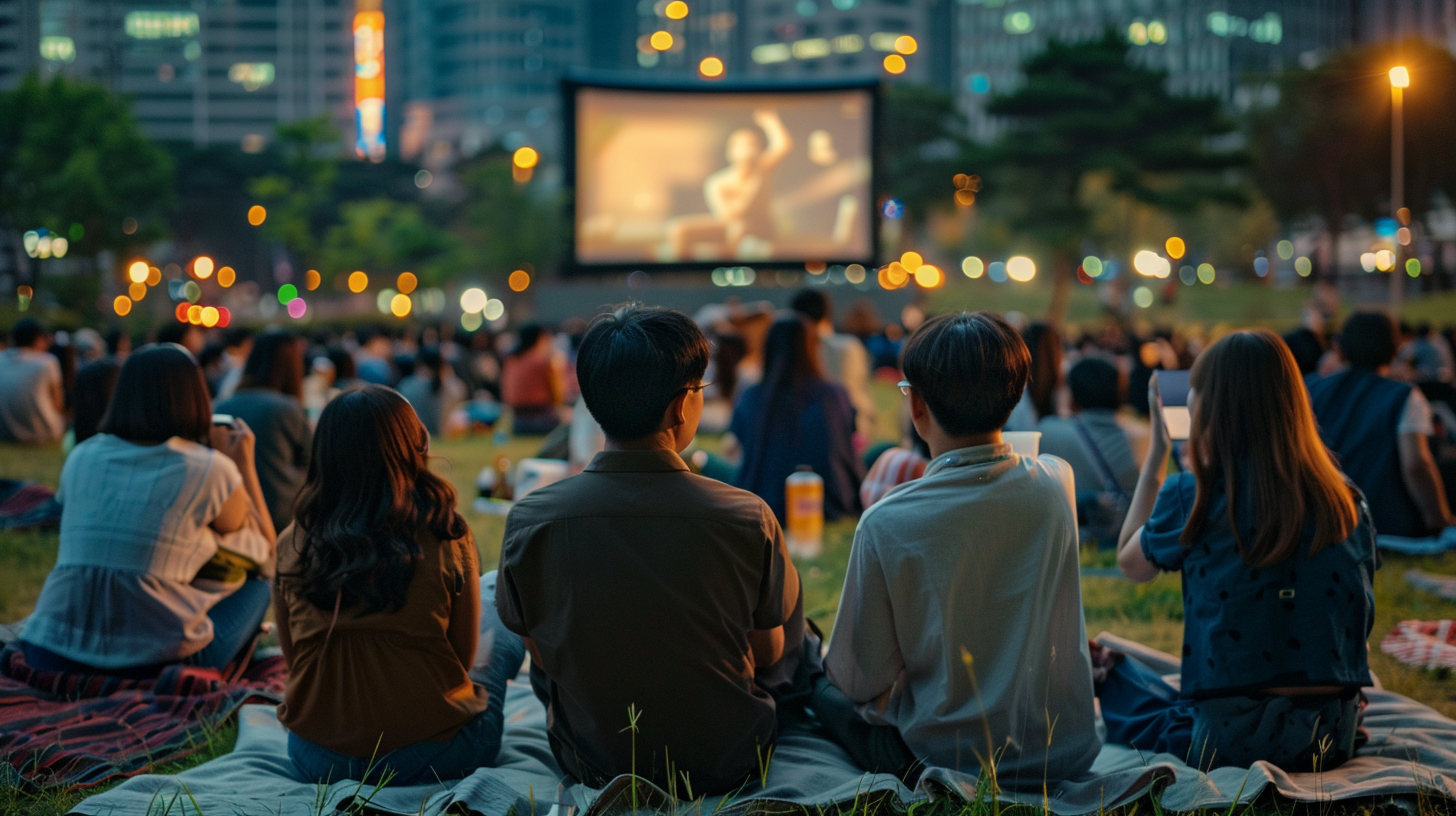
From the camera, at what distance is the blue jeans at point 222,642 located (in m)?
3.18

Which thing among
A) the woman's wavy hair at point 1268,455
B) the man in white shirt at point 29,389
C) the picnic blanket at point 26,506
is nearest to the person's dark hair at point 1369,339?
the woman's wavy hair at point 1268,455

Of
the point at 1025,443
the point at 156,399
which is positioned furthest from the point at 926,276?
the point at 1025,443

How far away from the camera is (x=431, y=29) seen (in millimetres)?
101812

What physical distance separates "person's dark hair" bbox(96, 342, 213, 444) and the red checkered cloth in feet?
11.8

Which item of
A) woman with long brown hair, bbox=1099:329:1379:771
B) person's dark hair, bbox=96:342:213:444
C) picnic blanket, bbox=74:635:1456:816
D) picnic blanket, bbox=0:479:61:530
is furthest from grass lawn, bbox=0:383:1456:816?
woman with long brown hair, bbox=1099:329:1379:771

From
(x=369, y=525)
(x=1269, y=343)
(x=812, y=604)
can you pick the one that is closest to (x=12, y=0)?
(x=812, y=604)

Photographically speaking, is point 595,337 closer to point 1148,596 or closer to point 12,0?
point 1148,596

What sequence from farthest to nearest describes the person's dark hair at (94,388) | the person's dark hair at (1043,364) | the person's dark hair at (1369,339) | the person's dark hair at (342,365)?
the person's dark hair at (342,365) → the person's dark hair at (1043,364) → the person's dark hair at (1369,339) → the person's dark hair at (94,388)

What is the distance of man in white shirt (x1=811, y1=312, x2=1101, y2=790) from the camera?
218 cm

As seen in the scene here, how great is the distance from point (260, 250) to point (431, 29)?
53.5 meters

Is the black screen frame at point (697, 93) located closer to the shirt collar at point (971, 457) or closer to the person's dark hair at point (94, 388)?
the person's dark hair at point (94, 388)

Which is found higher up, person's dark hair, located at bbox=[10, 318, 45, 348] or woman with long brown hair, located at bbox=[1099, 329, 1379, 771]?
person's dark hair, located at bbox=[10, 318, 45, 348]

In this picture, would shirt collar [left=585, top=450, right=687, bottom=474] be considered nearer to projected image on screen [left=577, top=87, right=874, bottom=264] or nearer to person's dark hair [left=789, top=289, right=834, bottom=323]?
person's dark hair [left=789, top=289, right=834, bottom=323]

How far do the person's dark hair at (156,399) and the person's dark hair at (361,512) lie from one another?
0.88 metres
